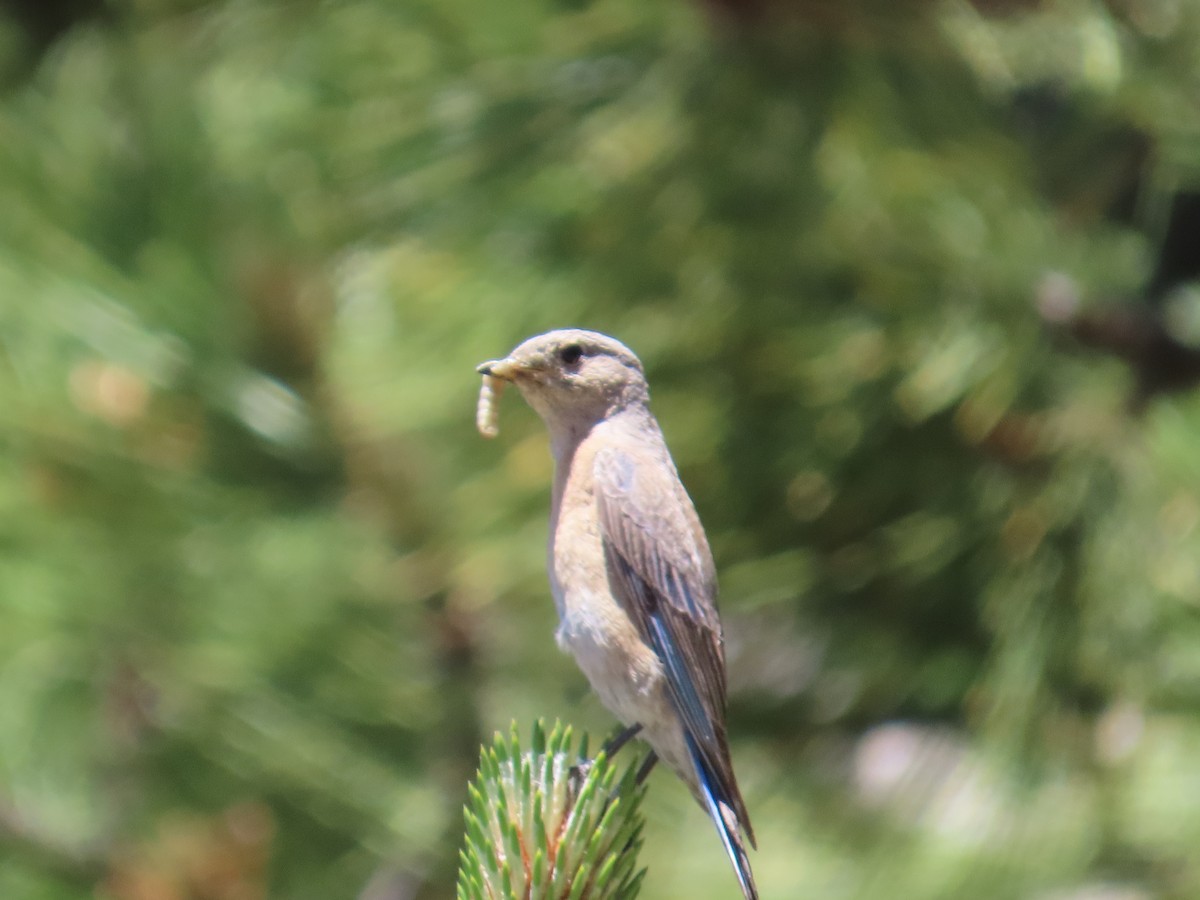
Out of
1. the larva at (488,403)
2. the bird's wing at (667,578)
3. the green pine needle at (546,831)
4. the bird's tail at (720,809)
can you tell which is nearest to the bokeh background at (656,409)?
the larva at (488,403)

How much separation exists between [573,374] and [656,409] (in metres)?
0.47

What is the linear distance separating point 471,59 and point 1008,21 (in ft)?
2.90

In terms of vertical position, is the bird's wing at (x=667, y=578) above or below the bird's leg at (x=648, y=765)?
above

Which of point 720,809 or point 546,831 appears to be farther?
point 720,809

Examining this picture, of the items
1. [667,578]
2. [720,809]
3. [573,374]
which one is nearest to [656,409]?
[573,374]

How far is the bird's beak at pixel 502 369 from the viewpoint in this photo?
6.04 ft

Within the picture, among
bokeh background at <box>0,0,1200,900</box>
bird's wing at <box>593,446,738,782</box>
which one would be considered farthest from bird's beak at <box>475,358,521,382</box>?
bokeh background at <box>0,0,1200,900</box>

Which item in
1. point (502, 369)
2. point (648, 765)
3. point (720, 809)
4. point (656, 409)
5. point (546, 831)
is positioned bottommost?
point (546, 831)

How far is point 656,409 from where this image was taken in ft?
7.73

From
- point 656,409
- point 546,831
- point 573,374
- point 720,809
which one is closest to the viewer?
point 546,831

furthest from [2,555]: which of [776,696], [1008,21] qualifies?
[1008,21]

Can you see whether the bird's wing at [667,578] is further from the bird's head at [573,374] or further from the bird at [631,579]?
the bird's head at [573,374]

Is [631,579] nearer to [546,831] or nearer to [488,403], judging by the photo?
[488,403]

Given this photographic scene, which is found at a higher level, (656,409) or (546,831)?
(656,409)
